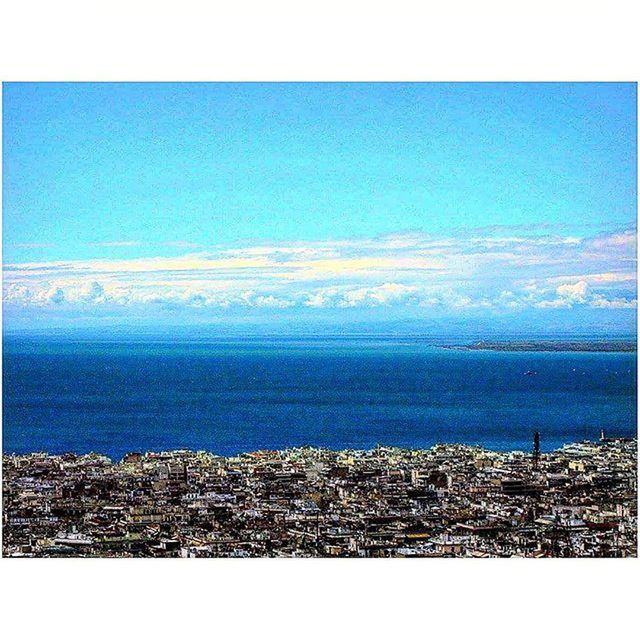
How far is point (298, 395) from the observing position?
20.1 ft

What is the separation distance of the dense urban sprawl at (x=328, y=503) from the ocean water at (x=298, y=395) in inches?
4.0

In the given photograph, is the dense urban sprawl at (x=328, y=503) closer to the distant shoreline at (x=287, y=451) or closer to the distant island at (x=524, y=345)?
the distant shoreline at (x=287, y=451)

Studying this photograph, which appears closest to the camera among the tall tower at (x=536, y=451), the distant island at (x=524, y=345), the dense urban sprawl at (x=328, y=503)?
the dense urban sprawl at (x=328, y=503)

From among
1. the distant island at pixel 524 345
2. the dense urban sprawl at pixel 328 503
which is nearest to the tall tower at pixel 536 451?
the dense urban sprawl at pixel 328 503

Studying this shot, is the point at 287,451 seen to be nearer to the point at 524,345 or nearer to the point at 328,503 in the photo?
the point at 328,503

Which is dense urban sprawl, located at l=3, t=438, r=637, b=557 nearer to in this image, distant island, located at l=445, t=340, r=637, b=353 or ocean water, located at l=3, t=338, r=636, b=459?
ocean water, located at l=3, t=338, r=636, b=459

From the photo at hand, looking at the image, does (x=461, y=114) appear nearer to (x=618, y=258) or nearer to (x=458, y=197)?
(x=458, y=197)

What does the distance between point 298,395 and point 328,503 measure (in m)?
0.67

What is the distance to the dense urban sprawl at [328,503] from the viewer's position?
5.59 metres

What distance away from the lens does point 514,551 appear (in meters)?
5.56

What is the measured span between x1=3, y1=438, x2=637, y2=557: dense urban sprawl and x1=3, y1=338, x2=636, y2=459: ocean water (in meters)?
0.10
